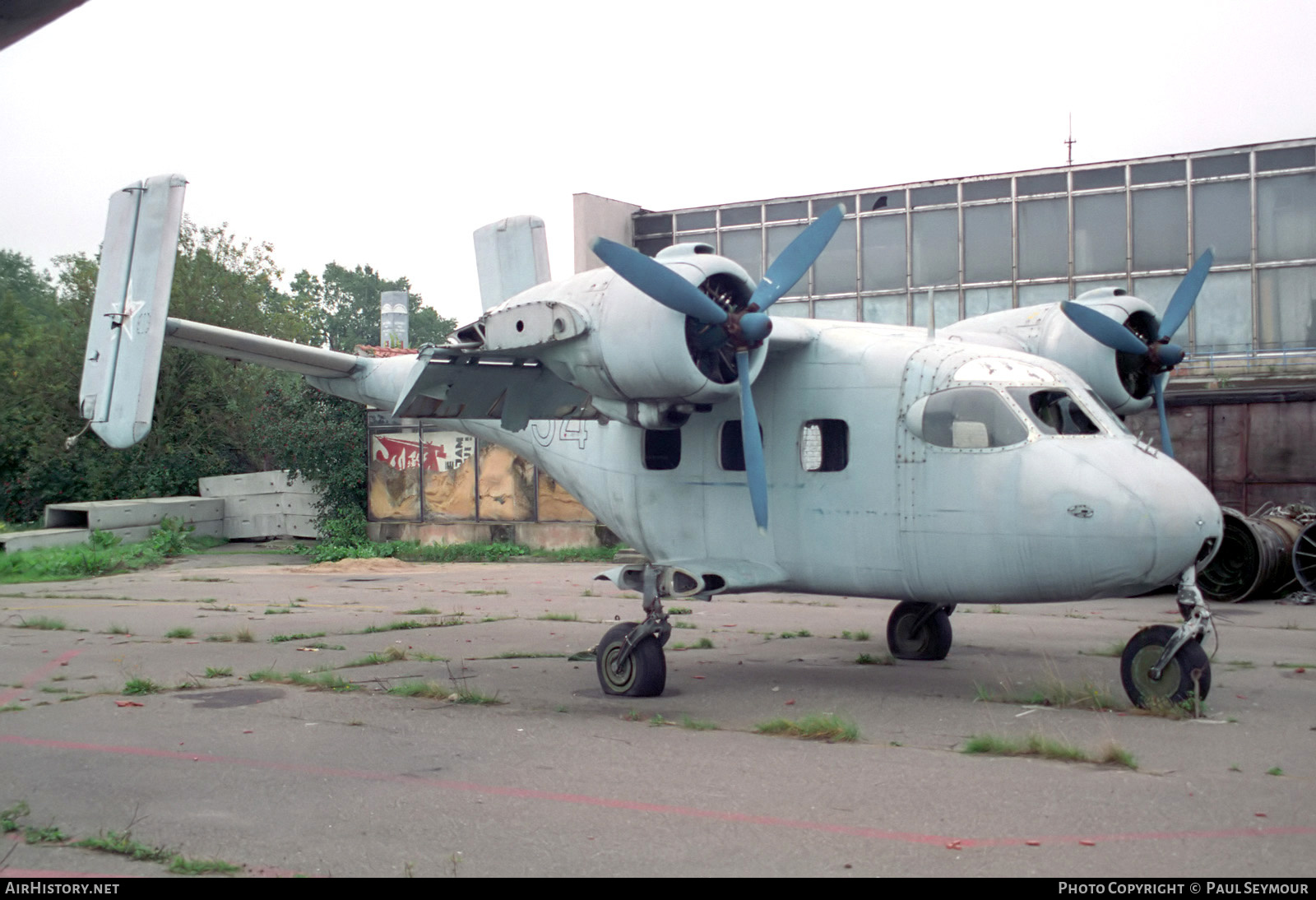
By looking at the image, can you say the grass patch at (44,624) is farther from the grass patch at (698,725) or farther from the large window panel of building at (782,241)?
the large window panel of building at (782,241)

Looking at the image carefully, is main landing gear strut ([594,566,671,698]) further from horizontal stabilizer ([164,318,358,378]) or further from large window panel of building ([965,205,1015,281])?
large window panel of building ([965,205,1015,281])

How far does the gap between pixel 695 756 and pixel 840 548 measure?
3.05 meters

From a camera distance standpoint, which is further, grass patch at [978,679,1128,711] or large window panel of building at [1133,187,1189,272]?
large window panel of building at [1133,187,1189,272]

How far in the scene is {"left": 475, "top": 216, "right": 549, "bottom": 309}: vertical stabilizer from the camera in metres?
15.7

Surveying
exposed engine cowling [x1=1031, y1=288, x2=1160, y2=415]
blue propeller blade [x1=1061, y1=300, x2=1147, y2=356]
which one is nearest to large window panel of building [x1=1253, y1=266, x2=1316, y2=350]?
exposed engine cowling [x1=1031, y1=288, x2=1160, y2=415]

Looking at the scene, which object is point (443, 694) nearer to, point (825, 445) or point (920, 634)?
point (825, 445)

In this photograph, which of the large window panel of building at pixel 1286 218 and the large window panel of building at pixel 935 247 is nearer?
the large window panel of building at pixel 1286 218

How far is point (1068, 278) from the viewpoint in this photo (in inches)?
1312

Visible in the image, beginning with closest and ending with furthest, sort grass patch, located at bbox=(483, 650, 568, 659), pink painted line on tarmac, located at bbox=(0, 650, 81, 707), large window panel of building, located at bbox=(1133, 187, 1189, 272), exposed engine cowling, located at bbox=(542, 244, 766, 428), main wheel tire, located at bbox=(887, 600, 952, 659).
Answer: exposed engine cowling, located at bbox=(542, 244, 766, 428), pink painted line on tarmac, located at bbox=(0, 650, 81, 707), main wheel tire, located at bbox=(887, 600, 952, 659), grass patch, located at bbox=(483, 650, 568, 659), large window panel of building, located at bbox=(1133, 187, 1189, 272)

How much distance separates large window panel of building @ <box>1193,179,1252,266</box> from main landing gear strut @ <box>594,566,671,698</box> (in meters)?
27.7

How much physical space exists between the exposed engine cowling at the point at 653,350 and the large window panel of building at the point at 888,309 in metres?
26.0

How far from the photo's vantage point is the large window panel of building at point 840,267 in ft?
119

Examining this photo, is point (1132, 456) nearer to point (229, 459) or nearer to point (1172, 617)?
point (1172, 617)

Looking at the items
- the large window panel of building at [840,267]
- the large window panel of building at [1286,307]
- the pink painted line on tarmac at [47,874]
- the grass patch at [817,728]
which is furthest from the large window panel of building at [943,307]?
the pink painted line on tarmac at [47,874]
